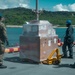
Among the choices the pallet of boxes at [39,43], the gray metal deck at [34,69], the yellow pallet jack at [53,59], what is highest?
the pallet of boxes at [39,43]

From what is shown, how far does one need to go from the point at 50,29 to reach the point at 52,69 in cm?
216

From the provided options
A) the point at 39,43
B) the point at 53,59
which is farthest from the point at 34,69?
the point at 53,59

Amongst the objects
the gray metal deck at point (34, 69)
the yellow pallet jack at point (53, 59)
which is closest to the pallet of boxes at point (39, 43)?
the yellow pallet jack at point (53, 59)

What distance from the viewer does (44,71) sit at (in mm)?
10445

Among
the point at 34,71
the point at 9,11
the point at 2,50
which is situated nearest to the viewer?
the point at 34,71

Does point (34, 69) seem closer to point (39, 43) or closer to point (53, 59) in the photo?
point (39, 43)

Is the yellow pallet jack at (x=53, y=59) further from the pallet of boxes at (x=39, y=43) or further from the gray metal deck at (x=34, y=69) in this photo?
the gray metal deck at (x=34, y=69)

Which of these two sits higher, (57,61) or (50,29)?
(50,29)

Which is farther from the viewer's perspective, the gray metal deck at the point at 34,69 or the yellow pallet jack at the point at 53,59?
the yellow pallet jack at the point at 53,59

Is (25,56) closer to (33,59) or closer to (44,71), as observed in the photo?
(33,59)

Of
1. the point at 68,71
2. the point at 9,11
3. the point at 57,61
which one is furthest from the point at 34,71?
the point at 9,11

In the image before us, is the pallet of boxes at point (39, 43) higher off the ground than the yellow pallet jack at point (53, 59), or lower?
higher

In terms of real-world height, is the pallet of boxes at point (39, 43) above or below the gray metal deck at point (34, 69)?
above

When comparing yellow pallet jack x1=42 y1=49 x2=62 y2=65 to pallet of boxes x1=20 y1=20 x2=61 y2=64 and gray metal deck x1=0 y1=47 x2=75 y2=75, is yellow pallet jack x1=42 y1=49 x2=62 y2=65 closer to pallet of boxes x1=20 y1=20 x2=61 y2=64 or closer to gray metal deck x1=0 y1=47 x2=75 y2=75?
pallet of boxes x1=20 y1=20 x2=61 y2=64
